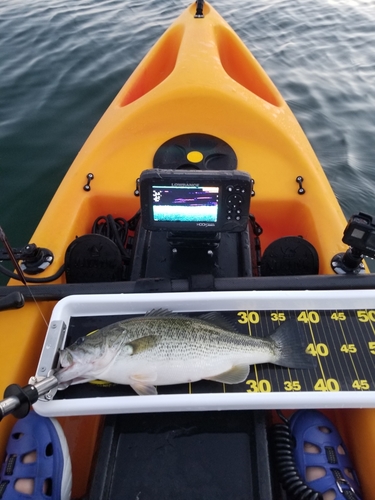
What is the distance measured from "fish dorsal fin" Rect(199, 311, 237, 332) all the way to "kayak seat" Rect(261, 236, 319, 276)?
0.79 meters

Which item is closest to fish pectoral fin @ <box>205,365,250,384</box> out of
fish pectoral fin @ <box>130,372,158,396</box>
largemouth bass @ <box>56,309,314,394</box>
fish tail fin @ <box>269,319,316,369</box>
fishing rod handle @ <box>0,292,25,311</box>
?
largemouth bass @ <box>56,309,314,394</box>

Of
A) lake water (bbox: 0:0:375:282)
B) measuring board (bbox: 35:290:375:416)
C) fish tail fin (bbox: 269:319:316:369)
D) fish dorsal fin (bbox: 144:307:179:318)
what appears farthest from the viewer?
lake water (bbox: 0:0:375:282)

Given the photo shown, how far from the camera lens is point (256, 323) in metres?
2.43

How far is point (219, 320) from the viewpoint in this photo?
2365 mm

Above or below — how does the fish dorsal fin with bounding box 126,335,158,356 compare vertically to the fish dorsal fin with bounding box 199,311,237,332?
above

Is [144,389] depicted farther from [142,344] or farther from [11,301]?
[11,301]

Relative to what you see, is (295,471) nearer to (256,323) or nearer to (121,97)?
(256,323)

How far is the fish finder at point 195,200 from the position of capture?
2371 mm

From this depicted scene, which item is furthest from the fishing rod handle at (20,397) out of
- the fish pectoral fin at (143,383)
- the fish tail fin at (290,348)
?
the fish tail fin at (290,348)

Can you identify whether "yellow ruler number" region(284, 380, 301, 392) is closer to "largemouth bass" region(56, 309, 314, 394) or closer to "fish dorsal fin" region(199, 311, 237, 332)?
"largemouth bass" region(56, 309, 314, 394)

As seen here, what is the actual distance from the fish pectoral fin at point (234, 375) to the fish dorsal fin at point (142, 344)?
14.5 inches

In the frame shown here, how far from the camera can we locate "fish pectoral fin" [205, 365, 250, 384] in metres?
2.11

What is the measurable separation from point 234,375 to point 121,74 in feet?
23.5

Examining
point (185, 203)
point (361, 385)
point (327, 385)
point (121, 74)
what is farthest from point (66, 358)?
point (121, 74)
